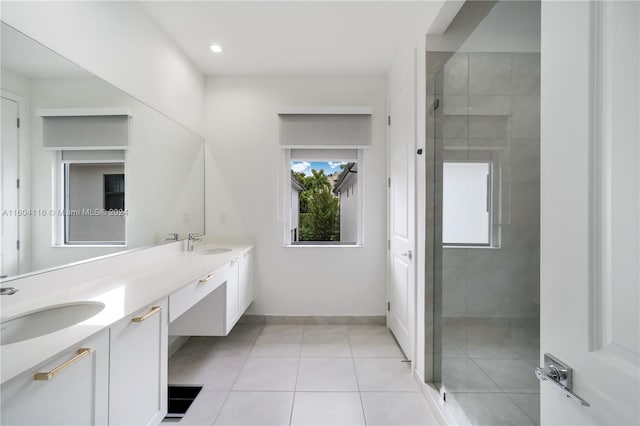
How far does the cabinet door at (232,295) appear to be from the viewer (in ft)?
7.48

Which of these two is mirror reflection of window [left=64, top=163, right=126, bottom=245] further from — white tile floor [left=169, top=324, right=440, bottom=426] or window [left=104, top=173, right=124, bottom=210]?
white tile floor [left=169, top=324, right=440, bottom=426]

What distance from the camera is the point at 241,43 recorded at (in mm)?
2510

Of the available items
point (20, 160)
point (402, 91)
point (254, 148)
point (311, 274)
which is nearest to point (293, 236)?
point (311, 274)

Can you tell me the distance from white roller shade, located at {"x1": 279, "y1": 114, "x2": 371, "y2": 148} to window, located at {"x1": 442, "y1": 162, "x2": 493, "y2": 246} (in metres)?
1.43

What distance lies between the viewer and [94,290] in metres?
1.37

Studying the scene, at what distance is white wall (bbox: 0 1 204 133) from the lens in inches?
52.6

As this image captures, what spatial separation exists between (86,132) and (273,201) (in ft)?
5.79

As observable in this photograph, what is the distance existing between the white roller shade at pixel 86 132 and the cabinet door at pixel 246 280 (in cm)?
135

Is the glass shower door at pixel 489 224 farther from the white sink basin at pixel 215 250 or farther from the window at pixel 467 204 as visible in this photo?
the white sink basin at pixel 215 250

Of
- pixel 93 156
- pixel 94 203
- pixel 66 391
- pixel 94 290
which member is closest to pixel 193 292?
pixel 94 290

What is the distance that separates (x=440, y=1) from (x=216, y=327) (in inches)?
102

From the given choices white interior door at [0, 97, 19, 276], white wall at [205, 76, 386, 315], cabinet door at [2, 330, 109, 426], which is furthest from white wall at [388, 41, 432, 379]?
white interior door at [0, 97, 19, 276]
